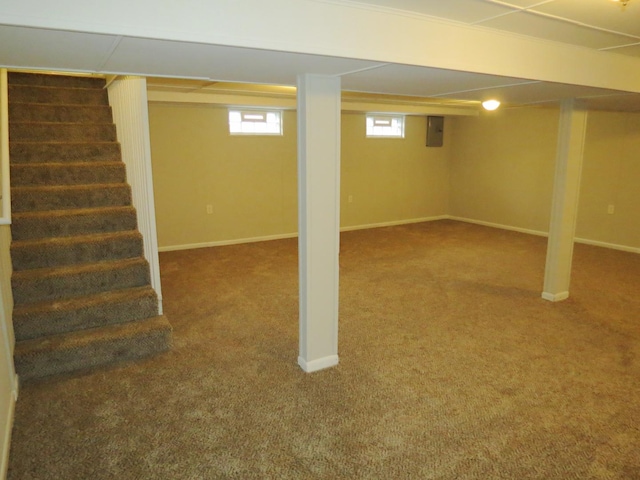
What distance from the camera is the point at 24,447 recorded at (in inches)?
88.3

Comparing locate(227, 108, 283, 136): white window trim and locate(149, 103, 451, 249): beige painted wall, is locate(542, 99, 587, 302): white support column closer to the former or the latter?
locate(149, 103, 451, 249): beige painted wall

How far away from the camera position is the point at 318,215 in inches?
112

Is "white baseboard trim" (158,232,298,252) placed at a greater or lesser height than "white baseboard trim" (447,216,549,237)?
lesser

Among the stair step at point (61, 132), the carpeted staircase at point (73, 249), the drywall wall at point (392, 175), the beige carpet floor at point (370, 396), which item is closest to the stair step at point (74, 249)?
the carpeted staircase at point (73, 249)

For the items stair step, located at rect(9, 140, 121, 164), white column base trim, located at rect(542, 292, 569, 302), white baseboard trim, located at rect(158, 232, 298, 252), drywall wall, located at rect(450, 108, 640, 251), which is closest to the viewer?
stair step, located at rect(9, 140, 121, 164)

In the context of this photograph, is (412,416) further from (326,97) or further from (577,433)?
(326,97)

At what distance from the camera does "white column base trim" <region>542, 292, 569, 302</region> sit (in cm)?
432

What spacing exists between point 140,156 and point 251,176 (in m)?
3.31

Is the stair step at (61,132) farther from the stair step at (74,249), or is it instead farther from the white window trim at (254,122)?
the white window trim at (254,122)

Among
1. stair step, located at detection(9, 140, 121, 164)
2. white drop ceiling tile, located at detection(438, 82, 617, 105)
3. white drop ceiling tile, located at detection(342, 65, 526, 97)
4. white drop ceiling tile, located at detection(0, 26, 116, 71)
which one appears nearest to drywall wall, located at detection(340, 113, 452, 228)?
white drop ceiling tile, located at detection(438, 82, 617, 105)

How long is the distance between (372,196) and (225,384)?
557 centimetres

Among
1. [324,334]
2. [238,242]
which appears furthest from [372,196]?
[324,334]

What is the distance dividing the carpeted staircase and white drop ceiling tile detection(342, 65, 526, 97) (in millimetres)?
2210

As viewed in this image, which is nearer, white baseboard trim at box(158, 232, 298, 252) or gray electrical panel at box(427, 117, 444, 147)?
white baseboard trim at box(158, 232, 298, 252)
